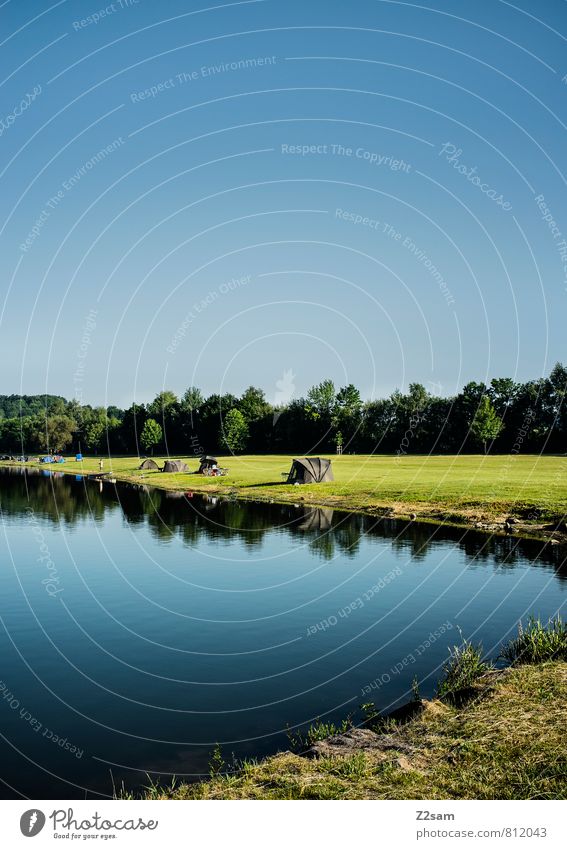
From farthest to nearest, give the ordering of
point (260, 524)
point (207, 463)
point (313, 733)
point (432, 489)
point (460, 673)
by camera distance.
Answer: point (207, 463) → point (432, 489) → point (260, 524) → point (460, 673) → point (313, 733)

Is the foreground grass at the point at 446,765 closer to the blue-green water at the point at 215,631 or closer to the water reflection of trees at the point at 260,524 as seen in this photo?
the blue-green water at the point at 215,631

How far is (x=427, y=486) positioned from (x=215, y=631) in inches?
1760

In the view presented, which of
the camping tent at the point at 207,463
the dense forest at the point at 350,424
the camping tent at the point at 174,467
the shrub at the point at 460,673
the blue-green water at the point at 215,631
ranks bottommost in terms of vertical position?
the blue-green water at the point at 215,631

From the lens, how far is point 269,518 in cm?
5619

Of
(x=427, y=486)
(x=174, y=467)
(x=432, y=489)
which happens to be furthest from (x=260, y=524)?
(x=174, y=467)

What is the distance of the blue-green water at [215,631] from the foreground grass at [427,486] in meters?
7.12

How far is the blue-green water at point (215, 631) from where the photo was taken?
15.6 meters

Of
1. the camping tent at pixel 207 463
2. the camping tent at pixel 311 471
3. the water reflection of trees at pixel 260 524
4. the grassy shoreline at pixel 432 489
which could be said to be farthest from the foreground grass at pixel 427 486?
the water reflection of trees at pixel 260 524

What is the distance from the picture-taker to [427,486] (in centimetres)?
6600

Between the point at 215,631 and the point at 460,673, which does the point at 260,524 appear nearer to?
Result: the point at 215,631

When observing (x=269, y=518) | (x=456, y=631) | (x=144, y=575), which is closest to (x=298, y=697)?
(x=456, y=631)

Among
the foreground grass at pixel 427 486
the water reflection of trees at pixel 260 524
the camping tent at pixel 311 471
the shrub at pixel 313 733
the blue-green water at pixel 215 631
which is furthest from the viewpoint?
the camping tent at pixel 311 471
